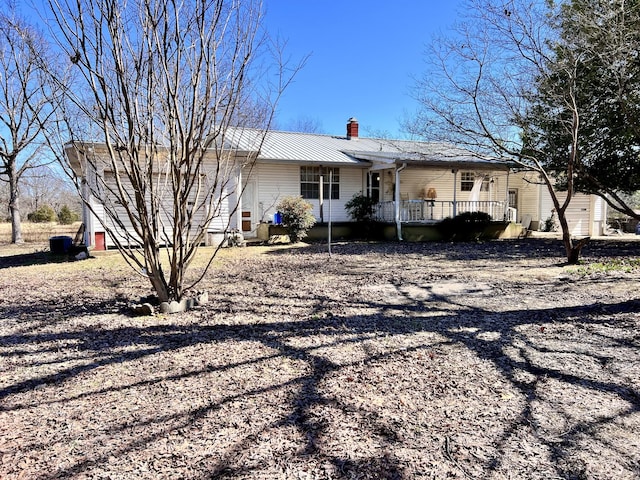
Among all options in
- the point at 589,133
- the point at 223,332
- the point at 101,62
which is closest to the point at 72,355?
the point at 223,332

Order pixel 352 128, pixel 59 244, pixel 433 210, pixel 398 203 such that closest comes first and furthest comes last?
pixel 59 244 → pixel 398 203 → pixel 433 210 → pixel 352 128

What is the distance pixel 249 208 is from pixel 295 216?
2385 millimetres

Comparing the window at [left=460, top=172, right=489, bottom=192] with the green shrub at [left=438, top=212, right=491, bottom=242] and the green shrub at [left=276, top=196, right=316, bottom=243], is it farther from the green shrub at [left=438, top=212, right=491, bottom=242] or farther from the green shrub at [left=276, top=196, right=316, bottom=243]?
the green shrub at [left=276, top=196, right=316, bottom=243]

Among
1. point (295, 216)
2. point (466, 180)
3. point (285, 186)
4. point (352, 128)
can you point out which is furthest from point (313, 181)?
point (466, 180)

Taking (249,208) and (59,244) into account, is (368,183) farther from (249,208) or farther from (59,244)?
(59,244)

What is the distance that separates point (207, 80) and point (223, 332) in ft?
9.36

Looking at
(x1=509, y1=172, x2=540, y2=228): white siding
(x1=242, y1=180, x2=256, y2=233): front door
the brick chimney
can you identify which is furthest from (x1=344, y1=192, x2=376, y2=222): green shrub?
(x1=509, y1=172, x2=540, y2=228): white siding

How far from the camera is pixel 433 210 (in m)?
16.8

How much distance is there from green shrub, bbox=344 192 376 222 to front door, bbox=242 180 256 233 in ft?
11.8

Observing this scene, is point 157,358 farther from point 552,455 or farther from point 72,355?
point 552,455

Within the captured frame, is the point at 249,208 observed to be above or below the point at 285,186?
below

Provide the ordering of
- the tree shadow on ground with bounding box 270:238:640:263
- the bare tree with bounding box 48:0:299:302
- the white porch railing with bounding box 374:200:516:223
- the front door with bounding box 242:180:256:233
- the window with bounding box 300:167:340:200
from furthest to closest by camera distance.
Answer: the window with bounding box 300:167:340:200, the white porch railing with bounding box 374:200:516:223, the front door with bounding box 242:180:256:233, the tree shadow on ground with bounding box 270:238:640:263, the bare tree with bounding box 48:0:299:302

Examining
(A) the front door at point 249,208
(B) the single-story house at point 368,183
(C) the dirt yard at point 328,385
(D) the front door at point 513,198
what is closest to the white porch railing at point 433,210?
(B) the single-story house at point 368,183

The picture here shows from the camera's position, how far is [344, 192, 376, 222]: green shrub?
15.9 meters
